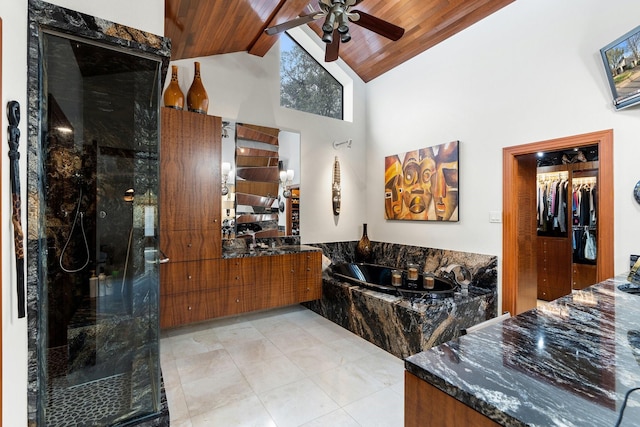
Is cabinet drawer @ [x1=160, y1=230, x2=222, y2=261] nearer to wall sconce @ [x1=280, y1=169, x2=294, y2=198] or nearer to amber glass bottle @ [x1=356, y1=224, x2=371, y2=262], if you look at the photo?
wall sconce @ [x1=280, y1=169, x2=294, y2=198]

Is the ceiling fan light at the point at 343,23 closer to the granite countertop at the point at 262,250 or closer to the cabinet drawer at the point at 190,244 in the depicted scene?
the cabinet drawer at the point at 190,244

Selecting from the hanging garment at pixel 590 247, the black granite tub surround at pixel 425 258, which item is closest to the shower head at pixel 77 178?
the black granite tub surround at pixel 425 258

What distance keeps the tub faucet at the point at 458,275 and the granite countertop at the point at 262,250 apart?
1727 millimetres

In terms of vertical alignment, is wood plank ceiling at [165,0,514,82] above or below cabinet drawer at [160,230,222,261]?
above

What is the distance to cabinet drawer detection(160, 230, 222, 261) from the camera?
3.03 metres

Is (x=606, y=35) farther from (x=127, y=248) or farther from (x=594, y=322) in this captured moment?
(x=127, y=248)

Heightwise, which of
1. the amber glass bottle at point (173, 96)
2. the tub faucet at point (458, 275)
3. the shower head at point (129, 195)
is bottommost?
the tub faucet at point (458, 275)

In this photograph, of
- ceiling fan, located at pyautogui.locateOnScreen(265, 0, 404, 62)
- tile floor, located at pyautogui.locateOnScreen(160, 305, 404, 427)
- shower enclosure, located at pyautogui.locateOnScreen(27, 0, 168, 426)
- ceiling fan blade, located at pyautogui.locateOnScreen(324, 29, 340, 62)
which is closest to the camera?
shower enclosure, located at pyautogui.locateOnScreen(27, 0, 168, 426)

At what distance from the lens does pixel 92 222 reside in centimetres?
235

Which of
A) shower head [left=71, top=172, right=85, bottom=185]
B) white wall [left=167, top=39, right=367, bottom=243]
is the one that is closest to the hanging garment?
white wall [left=167, top=39, right=367, bottom=243]

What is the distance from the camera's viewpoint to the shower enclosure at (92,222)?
1349 mm

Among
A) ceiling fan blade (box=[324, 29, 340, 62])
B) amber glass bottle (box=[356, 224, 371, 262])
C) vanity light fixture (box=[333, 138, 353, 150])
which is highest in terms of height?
ceiling fan blade (box=[324, 29, 340, 62])

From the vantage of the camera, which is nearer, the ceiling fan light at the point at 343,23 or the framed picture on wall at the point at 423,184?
the ceiling fan light at the point at 343,23

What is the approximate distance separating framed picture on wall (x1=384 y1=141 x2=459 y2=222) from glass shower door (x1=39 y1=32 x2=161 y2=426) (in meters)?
3.39
